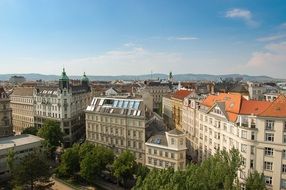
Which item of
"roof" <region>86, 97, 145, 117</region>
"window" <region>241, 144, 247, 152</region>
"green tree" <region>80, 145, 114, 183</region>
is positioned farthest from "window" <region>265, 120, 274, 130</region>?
"green tree" <region>80, 145, 114, 183</region>

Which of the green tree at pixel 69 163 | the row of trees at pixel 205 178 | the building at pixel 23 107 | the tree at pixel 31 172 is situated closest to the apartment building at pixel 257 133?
the row of trees at pixel 205 178

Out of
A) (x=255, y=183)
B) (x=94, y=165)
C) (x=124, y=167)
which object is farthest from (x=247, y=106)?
(x=94, y=165)

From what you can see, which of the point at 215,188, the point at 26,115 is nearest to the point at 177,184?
the point at 215,188

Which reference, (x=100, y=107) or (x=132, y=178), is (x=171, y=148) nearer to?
(x=132, y=178)

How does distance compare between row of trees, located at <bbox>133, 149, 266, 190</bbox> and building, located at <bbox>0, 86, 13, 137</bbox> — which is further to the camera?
building, located at <bbox>0, 86, 13, 137</bbox>

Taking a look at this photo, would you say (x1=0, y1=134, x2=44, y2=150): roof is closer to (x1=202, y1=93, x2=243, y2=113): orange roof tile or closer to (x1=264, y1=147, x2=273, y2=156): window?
(x1=202, y1=93, x2=243, y2=113): orange roof tile

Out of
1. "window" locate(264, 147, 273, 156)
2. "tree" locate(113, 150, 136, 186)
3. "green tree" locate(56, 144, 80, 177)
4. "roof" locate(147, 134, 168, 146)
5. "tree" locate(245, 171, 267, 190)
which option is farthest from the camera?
"roof" locate(147, 134, 168, 146)

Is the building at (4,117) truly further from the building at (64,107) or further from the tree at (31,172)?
the tree at (31,172)
